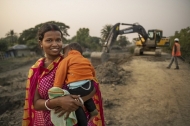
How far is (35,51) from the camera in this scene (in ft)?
92.0

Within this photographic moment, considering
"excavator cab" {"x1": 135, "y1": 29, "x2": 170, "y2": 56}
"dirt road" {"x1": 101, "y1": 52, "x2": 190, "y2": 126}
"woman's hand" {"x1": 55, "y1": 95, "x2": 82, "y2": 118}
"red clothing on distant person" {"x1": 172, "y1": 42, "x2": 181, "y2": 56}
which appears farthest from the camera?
"excavator cab" {"x1": 135, "y1": 29, "x2": 170, "y2": 56}

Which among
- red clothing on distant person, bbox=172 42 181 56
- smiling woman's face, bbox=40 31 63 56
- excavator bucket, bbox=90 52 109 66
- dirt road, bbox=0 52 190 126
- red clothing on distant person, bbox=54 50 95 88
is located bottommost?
dirt road, bbox=0 52 190 126

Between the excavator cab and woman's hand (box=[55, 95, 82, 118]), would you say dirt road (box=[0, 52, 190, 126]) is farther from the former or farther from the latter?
the excavator cab

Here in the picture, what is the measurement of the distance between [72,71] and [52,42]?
0.29m

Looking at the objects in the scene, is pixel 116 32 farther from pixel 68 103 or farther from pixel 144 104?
pixel 68 103

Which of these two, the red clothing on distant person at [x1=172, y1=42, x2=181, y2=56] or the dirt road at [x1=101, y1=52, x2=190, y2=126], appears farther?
the red clothing on distant person at [x1=172, y1=42, x2=181, y2=56]

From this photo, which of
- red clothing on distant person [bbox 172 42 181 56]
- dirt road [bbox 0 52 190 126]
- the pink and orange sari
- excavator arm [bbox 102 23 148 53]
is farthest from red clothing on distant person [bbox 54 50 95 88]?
excavator arm [bbox 102 23 148 53]

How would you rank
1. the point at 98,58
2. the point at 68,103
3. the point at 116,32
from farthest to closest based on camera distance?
the point at 116,32, the point at 98,58, the point at 68,103

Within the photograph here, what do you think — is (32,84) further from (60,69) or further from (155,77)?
(155,77)

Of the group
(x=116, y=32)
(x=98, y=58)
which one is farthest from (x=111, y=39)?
(x=98, y=58)

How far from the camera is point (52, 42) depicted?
1287 mm

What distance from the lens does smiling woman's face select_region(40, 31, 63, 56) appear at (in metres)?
1.28

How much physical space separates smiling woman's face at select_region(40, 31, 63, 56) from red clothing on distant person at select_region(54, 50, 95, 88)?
13cm

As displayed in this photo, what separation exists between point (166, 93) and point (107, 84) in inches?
80.3
